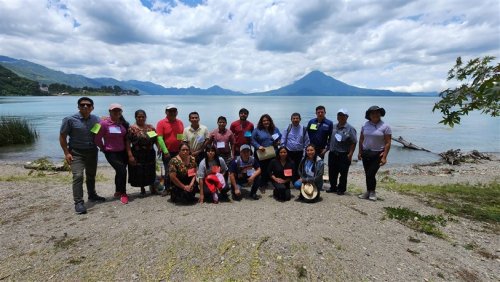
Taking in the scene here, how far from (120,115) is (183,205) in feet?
8.31

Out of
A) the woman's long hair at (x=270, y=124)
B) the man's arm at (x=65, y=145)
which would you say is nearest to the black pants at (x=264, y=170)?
the woman's long hair at (x=270, y=124)

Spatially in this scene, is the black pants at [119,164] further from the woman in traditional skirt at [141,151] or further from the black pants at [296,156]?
the black pants at [296,156]

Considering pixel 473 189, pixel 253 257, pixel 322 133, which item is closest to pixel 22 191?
pixel 253 257

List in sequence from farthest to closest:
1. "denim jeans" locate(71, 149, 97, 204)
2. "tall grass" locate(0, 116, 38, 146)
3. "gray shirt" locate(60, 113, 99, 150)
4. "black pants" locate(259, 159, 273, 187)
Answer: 1. "tall grass" locate(0, 116, 38, 146)
2. "black pants" locate(259, 159, 273, 187)
3. "denim jeans" locate(71, 149, 97, 204)
4. "gray shirt" locate(60, 113, 99, 150)

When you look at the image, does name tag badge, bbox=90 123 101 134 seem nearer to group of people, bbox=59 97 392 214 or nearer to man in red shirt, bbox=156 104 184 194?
group of people, bbox=59 97 392 214

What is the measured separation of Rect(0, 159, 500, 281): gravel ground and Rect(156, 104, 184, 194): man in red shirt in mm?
1233

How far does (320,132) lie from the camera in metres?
7.90

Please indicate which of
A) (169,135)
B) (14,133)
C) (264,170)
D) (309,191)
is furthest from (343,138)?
(14,133)

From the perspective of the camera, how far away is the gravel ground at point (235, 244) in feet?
13.8

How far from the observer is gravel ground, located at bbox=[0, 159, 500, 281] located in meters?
4.22

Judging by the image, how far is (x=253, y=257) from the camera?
4.47 m

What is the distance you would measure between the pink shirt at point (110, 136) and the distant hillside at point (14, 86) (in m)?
172

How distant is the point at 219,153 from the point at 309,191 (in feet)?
8.02

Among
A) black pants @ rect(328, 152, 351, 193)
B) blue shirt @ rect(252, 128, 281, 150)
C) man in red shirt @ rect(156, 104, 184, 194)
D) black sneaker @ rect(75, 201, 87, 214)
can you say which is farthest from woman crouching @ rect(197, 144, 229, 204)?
black pants @ rect(328, 152, 351, 193)
